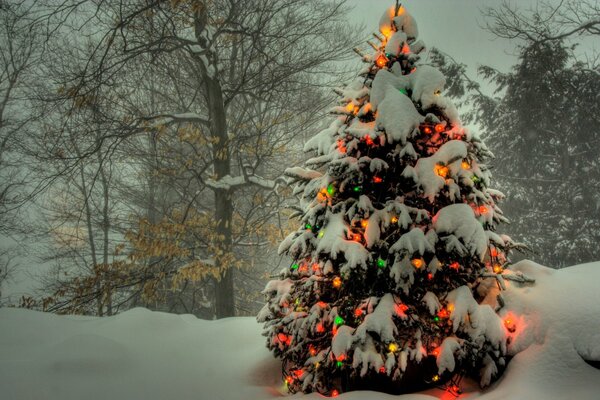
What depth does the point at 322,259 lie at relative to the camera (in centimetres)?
346

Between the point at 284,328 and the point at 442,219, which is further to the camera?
the point at 284,328

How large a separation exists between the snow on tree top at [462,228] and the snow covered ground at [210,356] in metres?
0.89

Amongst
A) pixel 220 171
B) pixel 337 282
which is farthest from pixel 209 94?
pixel 337 282

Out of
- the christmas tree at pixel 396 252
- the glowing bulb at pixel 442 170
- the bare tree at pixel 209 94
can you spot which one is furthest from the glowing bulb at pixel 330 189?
the bare tree at pixel 209 94

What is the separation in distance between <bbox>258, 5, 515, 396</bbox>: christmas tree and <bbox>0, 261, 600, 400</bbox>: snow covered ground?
0.83 ft

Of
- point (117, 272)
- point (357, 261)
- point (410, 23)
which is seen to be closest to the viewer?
point (357, 261)

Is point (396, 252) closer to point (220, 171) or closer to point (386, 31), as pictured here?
point (386, 31)

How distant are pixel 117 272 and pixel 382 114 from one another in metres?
6.83

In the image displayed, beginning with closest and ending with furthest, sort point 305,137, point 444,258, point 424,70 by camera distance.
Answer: point 444,258 → point 424,70 → point 305,137

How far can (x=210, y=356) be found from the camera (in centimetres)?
446

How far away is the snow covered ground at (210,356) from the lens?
9.47ft

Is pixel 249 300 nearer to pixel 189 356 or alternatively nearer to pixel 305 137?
pixel 305 137

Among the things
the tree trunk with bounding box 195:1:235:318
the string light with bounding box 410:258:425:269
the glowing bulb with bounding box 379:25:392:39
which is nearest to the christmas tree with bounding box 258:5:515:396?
the string light with bounding box 410:258:425:269

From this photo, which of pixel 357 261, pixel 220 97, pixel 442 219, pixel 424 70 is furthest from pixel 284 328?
pixel 220 97
